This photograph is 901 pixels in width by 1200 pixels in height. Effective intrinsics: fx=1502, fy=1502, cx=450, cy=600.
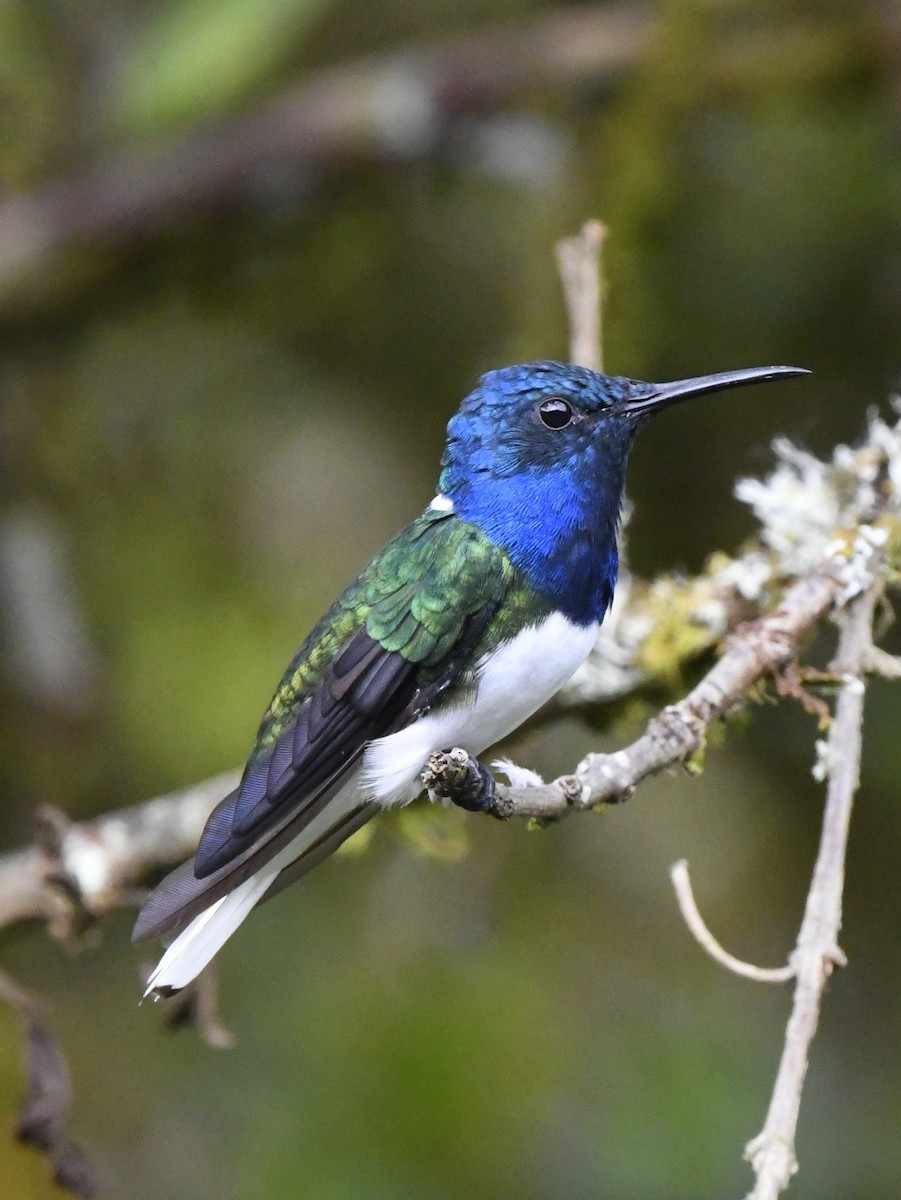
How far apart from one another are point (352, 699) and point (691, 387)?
0.76 meters

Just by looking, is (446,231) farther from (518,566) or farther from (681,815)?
(518,566)

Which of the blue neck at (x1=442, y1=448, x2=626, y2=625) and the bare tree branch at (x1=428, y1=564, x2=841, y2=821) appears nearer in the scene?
the bare tree branch at (x1=428, y1=564, x2=841, y2=821)

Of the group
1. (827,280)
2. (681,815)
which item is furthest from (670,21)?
(681,815)

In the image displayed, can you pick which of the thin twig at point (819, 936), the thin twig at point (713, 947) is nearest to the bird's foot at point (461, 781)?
the thin twig at point (713, 947)

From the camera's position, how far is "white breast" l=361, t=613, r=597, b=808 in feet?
7.27

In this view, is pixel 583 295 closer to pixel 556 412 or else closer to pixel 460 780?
pixel 556 412

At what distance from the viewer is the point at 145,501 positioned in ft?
15.7

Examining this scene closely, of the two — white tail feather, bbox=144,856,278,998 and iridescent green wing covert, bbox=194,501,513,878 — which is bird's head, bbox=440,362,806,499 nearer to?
iridescent green wing covert, bbox=194,501,513,878

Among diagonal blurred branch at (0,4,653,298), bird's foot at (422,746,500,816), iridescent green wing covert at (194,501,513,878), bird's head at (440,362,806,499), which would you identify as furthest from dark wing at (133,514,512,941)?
diagonal blurred branch at (0,4,653,298)

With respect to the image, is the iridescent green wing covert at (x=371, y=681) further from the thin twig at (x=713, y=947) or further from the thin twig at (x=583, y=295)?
the thin twig at (x=583, y=295)

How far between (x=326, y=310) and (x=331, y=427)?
38 cm

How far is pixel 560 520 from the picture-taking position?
242cm

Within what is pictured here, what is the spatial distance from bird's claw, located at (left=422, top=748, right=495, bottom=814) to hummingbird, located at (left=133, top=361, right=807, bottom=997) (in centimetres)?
48

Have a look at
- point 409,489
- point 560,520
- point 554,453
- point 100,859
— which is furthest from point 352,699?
point 409,489
